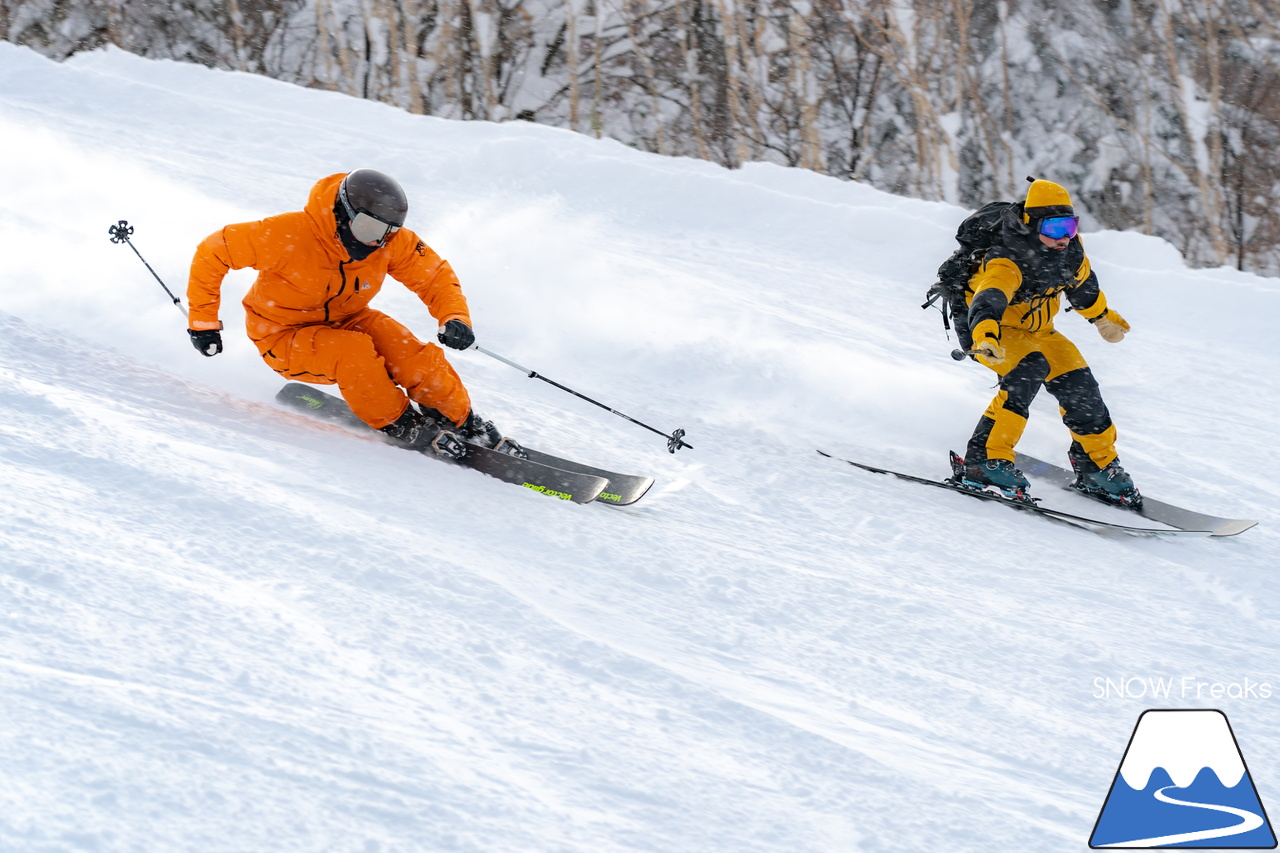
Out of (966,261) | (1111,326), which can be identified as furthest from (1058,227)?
(1111,326)

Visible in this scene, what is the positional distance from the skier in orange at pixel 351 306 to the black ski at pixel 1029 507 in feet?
6.40

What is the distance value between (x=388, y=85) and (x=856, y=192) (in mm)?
13068

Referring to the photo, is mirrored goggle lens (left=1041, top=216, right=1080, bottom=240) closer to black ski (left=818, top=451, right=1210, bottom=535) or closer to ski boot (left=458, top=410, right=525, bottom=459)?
black ski (left=818, top=451, right=1210, bottom=535)

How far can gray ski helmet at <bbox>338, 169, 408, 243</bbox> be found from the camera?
3.71 meters

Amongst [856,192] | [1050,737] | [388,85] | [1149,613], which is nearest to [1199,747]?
[1050,737]

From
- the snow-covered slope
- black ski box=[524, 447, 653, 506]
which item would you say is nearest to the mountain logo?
the snow-covered slope

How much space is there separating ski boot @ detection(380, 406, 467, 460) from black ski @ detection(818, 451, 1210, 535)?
76.8 inches

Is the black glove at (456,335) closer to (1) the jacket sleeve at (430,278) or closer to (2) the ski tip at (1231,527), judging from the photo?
(1) the jacket sleeve at (430,278)

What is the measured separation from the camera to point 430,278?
418 centimetres

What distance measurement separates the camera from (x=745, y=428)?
523 cm

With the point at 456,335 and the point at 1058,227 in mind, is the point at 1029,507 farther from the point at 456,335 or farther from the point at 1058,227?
the point at 456,335

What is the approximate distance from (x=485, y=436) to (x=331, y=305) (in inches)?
31.6

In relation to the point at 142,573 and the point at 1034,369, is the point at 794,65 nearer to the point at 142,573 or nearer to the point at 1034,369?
the point at 1034,369

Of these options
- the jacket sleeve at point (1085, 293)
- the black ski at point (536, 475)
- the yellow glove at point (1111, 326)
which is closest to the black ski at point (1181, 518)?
the yellow glove at point (1111, 326)
